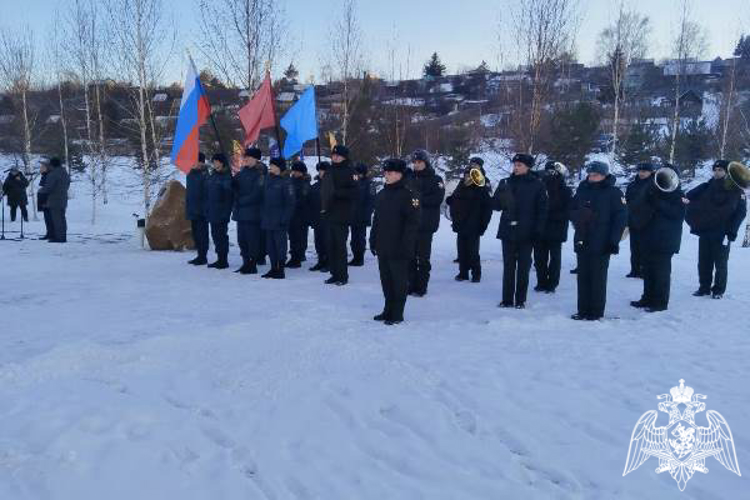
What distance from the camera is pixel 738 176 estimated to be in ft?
25.3

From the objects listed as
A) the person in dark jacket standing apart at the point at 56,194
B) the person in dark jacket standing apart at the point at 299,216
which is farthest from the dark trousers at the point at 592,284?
the person in dark jacket standing apart at the point at 56,194

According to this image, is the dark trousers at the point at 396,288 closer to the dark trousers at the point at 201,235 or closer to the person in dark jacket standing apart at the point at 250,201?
the person in dark jacket standing apart at the point at 250,201

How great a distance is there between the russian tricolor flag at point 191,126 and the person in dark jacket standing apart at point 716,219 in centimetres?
763

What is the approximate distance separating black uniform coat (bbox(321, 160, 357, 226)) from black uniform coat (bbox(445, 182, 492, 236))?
5.29ft

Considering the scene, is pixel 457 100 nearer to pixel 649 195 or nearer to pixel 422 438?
pixel 649 195

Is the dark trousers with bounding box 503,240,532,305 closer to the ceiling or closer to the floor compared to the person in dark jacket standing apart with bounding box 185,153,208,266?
closer to the floor

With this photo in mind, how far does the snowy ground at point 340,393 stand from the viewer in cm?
319

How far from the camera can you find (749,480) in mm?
3209

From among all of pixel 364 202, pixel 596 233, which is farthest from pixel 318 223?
pixel 596 233

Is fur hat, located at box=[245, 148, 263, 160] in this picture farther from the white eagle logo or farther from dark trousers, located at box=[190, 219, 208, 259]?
the white eagle logo

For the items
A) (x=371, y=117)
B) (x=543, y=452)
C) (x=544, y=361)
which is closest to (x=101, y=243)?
(x=544, y=361)

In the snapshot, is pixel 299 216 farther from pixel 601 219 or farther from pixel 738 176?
pixel 738 176

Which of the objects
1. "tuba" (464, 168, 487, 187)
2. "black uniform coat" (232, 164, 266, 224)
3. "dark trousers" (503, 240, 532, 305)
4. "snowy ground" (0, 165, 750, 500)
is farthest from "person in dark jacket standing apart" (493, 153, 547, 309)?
"black uniform coat" (232, 164, 266, 224)

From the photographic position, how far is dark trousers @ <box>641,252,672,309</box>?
7.22 m
